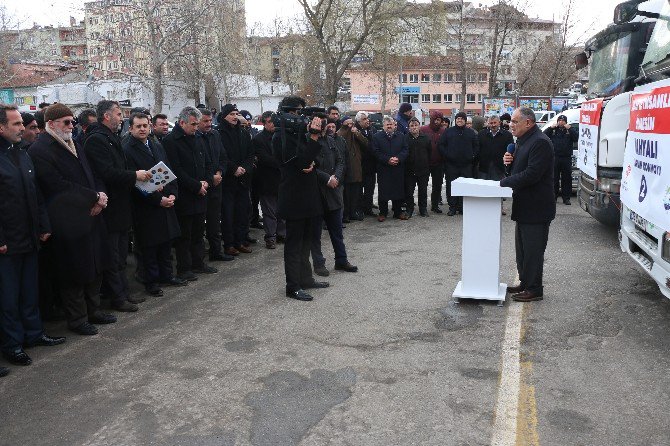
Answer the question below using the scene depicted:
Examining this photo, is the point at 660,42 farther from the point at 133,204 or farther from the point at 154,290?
the point at 154,290

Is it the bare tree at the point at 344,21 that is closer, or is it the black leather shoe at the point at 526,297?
the black leather shoe at the point at 526,297

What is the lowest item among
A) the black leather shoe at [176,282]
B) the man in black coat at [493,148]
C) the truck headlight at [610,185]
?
the black leather shoe at [176,282]

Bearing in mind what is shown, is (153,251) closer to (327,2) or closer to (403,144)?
(403,144)

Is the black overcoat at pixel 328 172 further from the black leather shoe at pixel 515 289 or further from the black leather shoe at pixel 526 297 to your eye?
the black leather shoe at pixel 526 297

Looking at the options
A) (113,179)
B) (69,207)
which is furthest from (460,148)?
(69,207)

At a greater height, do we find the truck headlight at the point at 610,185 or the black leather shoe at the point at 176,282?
the truck headlight at the point at 610,185

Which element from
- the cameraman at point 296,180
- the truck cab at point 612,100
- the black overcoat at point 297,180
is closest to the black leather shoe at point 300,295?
the cameraman at point 296,180

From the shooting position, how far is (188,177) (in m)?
7.27

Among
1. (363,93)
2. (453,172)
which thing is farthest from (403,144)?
(363,93)

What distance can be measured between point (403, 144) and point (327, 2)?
24941 mm

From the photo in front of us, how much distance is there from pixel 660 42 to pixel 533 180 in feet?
7.11

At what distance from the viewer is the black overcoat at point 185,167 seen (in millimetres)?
7273

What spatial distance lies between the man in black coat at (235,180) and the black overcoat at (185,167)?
1011mm

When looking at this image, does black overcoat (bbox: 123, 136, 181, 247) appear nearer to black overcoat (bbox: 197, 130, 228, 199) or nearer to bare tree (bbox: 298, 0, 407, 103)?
black overcoat (bbox: 197, 130, 228, 199)
